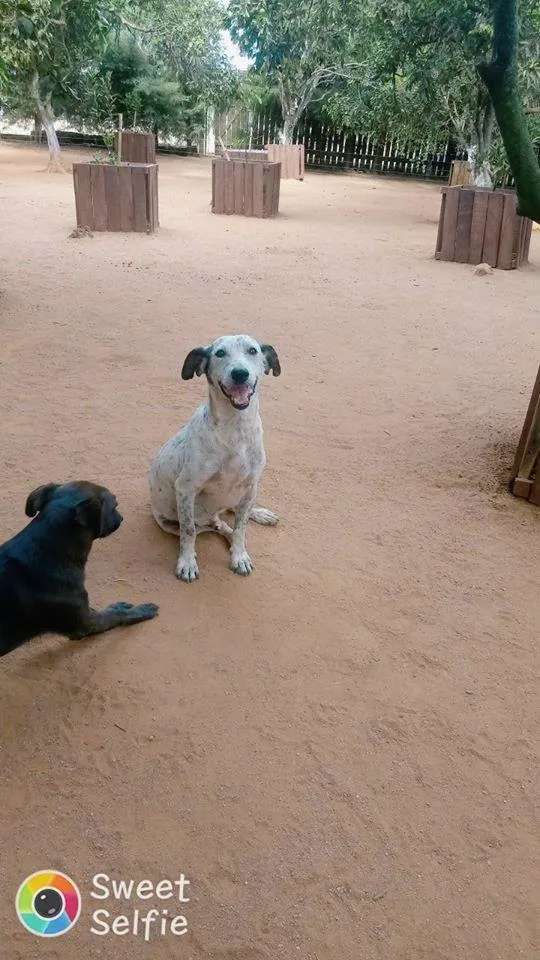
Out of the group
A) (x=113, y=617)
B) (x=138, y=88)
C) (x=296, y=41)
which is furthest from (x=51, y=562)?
(x=138, y=88)

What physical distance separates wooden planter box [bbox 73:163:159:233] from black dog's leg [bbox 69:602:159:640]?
1046cm

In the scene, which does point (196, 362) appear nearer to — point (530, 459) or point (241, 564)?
point (241, 564)

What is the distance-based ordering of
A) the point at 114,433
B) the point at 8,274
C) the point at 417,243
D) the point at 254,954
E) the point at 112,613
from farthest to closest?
the point at 417,243
the point at 8,274
the point at 114,433
the point at 112,613
the point at 254,954

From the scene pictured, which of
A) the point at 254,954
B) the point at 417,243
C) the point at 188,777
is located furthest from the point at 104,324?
the point at 417,243

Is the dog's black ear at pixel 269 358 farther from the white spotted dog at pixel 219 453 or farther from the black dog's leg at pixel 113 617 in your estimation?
the black dog's leg at pixel 113 617

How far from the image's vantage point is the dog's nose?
123 inches

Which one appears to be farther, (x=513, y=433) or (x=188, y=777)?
(x=513, y=433)

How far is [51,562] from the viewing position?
9.00 ft

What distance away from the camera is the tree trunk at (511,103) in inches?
168

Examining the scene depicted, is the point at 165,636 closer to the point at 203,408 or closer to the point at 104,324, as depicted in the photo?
the point at 203,408

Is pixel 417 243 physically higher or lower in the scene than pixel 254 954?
higher

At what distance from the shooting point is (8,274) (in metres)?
9.35

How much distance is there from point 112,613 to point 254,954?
5.09ft

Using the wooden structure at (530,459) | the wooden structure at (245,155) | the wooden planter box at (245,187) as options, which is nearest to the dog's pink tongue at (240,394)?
the wooden structure at (530,459)
